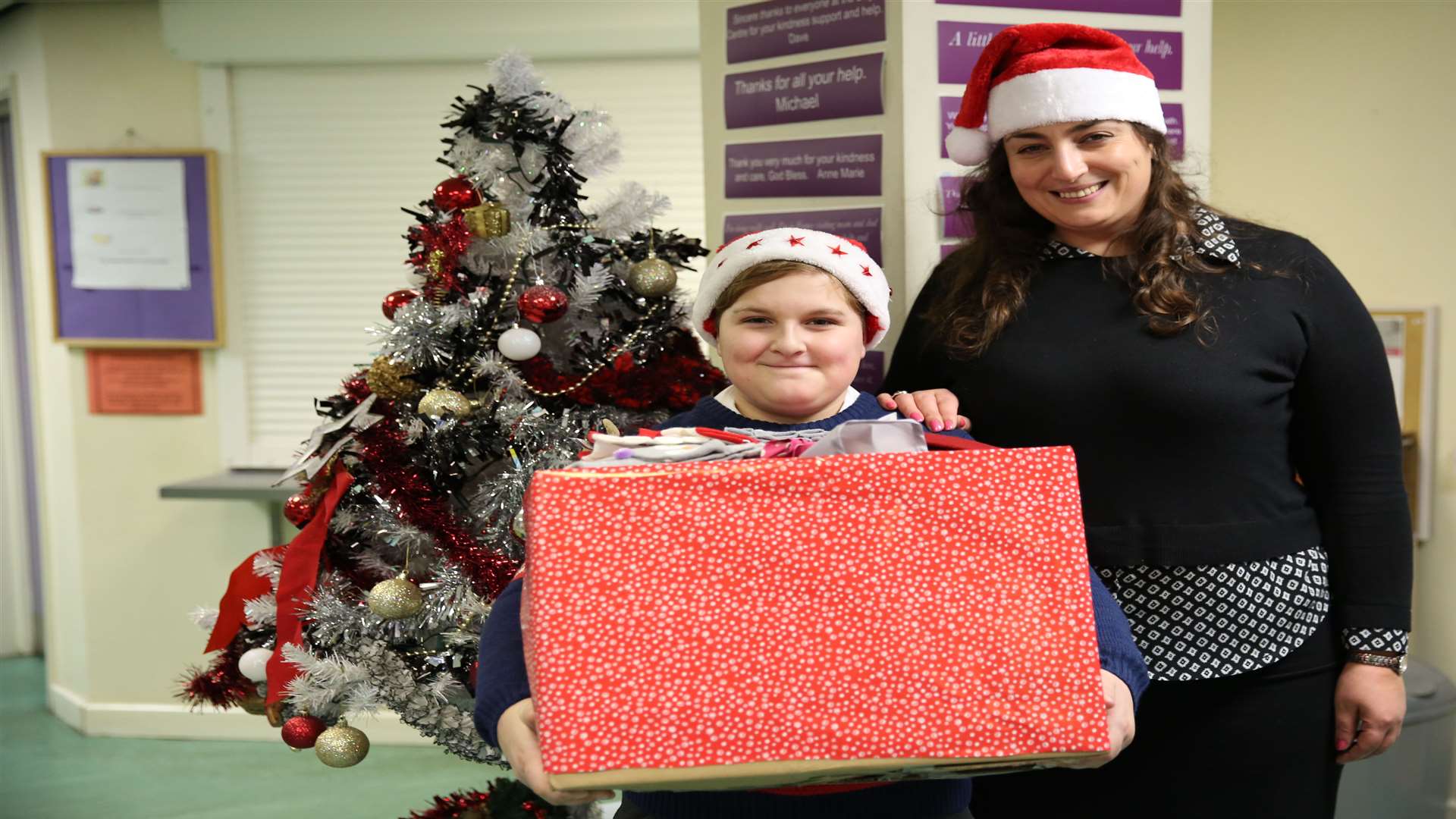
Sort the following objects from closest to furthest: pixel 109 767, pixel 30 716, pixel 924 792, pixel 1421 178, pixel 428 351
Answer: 1. pixel 924 792
2. pixel 428 351
3. pixel 1421 178
4. pixel 109 767
5. pixel 30 716

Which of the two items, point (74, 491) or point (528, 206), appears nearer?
point (528, 206)

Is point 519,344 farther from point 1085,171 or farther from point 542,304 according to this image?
point 1085,171

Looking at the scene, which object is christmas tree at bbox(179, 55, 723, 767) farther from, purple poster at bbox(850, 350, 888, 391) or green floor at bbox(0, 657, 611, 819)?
green floor at bbox(0, 657, 611, 819)

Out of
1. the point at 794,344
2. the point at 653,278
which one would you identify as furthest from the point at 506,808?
the point at 794,344

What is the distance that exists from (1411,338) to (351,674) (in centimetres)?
276

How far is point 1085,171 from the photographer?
160 cm

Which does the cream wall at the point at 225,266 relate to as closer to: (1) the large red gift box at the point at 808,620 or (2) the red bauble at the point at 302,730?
(2) the red bauble at the point at 302,730

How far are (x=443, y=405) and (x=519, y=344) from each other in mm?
167

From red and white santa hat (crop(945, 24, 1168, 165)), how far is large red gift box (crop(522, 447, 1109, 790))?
2.29 feet

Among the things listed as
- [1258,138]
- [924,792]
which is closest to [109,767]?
[924,792]

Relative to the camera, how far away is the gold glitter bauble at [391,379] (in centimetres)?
202

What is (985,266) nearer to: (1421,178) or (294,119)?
(1421,178)

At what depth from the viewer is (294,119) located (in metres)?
3.97

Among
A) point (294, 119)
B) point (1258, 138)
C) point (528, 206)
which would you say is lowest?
point (528, 206)
